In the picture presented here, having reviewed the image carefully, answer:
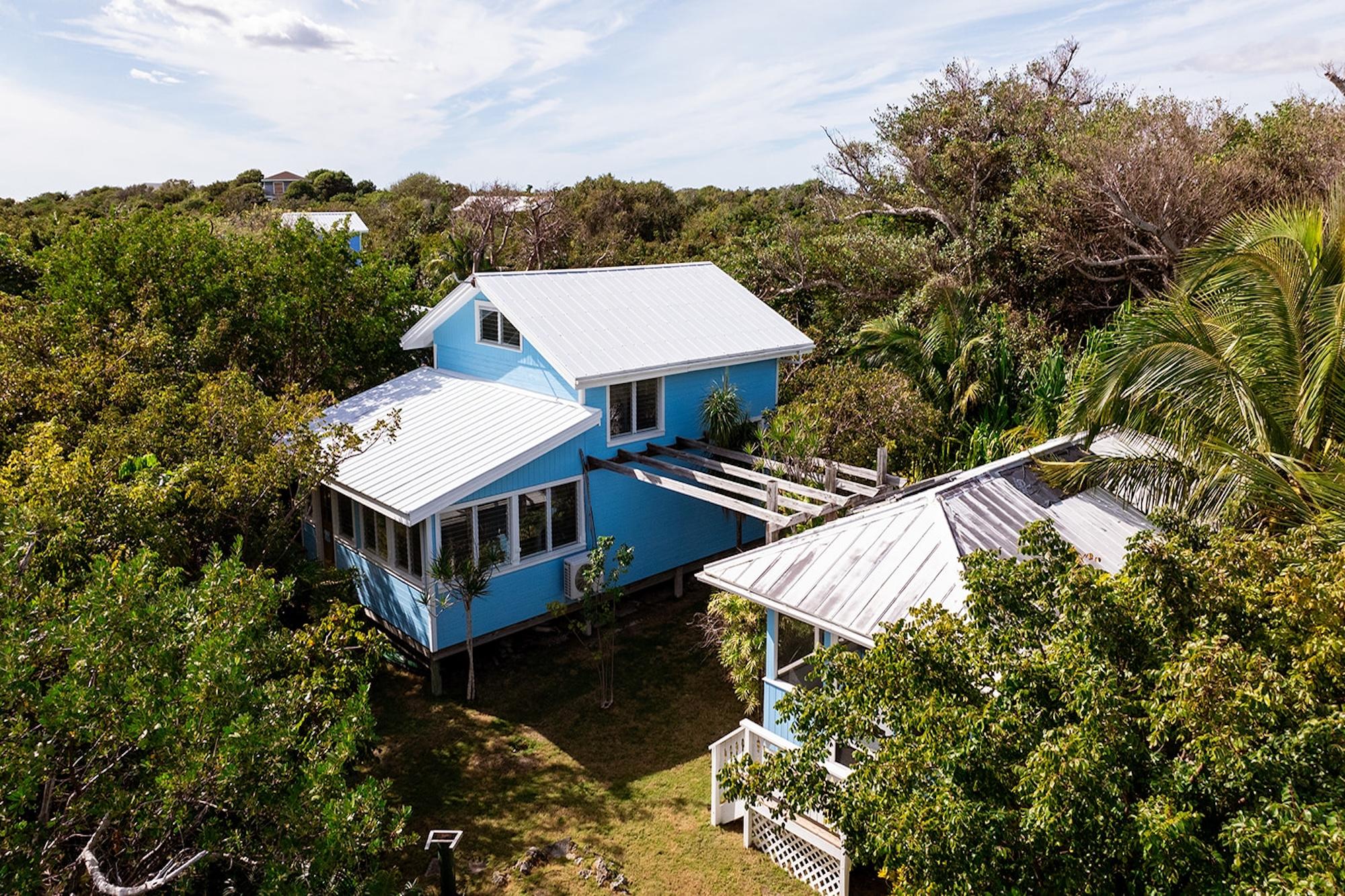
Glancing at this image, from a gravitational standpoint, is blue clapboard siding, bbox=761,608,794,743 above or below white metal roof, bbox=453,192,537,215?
below

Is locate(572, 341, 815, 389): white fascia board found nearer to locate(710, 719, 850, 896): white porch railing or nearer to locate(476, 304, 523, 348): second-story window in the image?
locate(476, 304, 523, 348): second-story window

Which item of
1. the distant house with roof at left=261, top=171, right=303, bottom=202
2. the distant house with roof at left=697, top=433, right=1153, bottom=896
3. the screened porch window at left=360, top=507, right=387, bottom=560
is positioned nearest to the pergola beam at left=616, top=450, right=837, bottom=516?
the distant house with roof at left=697, top=433, right=1153, bottom=896

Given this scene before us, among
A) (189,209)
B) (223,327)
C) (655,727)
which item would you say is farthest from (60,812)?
(189,209)

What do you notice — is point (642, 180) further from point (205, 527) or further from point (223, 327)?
point (205, 527)

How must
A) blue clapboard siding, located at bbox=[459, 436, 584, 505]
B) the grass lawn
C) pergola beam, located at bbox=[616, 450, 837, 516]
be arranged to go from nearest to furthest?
the grass lawn, pergola beam, located at bbox=[616, 450, 837, 516], blue clapboard siding, located at bbox=[459, 436, 584, 505]

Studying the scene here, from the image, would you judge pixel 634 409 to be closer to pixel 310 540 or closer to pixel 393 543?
pixel 393 543

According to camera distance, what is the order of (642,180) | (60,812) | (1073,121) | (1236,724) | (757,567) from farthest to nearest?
(642,180), (1073,121), (757,567), (60,812), (1236,724)

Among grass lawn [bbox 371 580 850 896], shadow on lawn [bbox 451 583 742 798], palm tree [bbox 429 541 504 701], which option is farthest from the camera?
palm tree [bbox 429 541 504 701]
